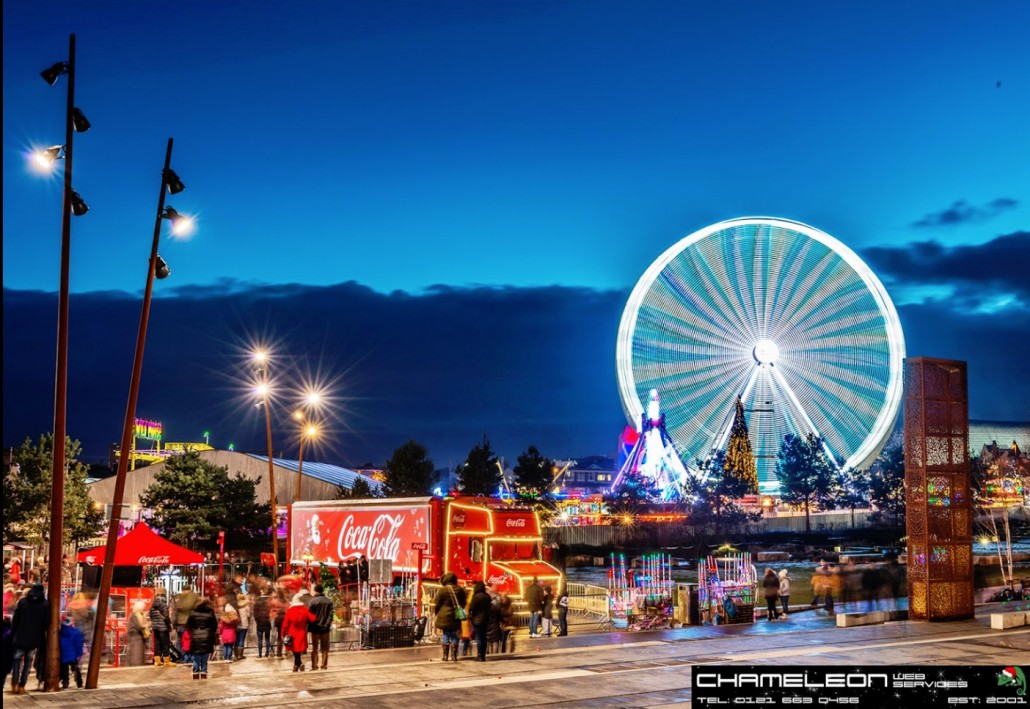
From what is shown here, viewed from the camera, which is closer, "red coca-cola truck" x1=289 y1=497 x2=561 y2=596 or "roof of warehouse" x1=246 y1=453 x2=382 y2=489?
"red coca-cola truck" x1=289 y1=497 x2=561 y2=596

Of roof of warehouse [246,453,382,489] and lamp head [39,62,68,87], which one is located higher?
lamp head [39,62,68,87]

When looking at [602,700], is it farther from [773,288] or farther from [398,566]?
[773,288]

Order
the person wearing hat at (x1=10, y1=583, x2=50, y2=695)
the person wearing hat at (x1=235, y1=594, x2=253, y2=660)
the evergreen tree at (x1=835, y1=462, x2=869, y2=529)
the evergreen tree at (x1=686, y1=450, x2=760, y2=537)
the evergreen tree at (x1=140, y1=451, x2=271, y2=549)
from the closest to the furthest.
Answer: the person wearing hat at (x1=10, y1=583, x2=50, y2=695)
the person wearing hat at (x1=235, y1=594, x2=253, y2=660)
the evergreen tree at (x1=140, y1=451, x2=271, y2=549)
the evergreen tree at (x1=686, y1=450, x2=760, y2=537)
the evergreen tree at (x1=835, y1=462, x2=869, y2=529)

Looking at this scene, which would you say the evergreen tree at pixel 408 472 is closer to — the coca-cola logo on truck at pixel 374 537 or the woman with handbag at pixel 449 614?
the coca-cola logo on truck at pixel 374 537

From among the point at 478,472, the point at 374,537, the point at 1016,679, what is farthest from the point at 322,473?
the point at 1016,679

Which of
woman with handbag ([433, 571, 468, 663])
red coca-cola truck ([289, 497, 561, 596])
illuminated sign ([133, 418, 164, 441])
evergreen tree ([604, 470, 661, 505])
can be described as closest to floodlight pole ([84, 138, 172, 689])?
woman with handbag ([433, 571, 468, 663])

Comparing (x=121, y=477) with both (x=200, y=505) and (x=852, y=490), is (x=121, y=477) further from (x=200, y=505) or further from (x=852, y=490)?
(x=852, y=490)

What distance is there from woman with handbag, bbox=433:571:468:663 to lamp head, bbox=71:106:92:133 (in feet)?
30.8

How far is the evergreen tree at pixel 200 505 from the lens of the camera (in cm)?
5506

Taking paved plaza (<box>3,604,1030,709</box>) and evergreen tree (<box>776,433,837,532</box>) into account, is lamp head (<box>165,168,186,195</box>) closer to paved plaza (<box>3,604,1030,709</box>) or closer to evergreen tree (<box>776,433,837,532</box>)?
paved plaza (<box>3,604,1030,709</box>)

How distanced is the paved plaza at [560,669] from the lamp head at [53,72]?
29.6ft

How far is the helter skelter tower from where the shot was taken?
8300 cm

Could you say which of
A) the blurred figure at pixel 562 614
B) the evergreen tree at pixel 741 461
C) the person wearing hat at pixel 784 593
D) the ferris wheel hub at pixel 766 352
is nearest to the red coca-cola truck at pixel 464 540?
the blurred figure at pixel 562 614

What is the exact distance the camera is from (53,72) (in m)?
16.7
